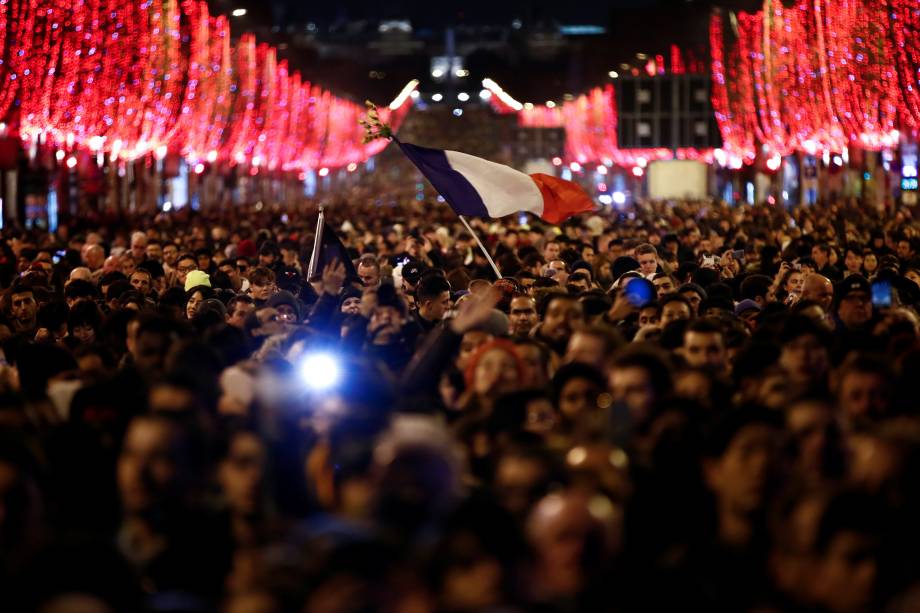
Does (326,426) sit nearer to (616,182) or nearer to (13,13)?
(13,13)

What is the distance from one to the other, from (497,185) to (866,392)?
29.4ft

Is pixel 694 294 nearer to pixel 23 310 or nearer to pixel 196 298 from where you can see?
pixel 196 298

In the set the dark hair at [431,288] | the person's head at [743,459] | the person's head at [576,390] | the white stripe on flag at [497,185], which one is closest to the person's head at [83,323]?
the dark hair at [431,288]

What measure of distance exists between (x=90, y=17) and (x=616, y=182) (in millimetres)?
83490

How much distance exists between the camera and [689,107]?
241 feet

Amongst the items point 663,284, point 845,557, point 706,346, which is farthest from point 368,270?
point 845,557

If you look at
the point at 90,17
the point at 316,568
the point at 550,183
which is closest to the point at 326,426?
the point at 316,568

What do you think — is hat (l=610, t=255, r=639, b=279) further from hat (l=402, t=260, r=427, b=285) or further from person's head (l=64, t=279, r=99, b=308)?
person's head (l=64, t=279, r=99, b=308)

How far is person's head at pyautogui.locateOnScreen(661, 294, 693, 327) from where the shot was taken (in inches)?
432

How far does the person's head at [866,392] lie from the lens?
7676 mm

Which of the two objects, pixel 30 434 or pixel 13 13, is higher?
pixel 13 13

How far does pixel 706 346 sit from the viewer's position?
9.06 metres

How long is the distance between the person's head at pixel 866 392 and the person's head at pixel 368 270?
27.2ft

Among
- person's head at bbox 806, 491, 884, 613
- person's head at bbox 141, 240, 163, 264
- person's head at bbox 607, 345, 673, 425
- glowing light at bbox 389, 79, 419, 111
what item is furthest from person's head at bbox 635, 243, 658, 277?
glowing light at bbox 389, 79, 419, 111
